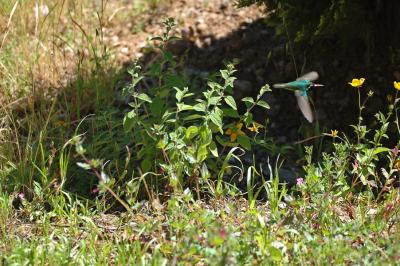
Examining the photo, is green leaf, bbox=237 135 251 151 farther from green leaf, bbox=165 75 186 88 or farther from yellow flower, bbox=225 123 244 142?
green leaf, bbox=165 75 186 88

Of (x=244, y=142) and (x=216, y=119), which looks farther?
(x=244, y=142)

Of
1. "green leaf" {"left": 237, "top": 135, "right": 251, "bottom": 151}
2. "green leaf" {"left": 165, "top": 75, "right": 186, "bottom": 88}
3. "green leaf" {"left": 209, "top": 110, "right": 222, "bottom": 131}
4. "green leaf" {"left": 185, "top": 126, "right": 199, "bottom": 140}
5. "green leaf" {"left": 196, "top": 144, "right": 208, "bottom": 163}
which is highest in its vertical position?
"green leaf" {"left": 165, "top": 75, "right": 186, "bottom": 88}

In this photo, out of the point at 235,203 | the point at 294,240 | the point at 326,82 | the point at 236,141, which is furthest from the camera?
the point at 326,82

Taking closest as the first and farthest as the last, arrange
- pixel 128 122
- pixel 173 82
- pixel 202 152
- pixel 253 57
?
pixel 202 152 → pixel 128 122 → pixel 173 82 → pixel 253 57

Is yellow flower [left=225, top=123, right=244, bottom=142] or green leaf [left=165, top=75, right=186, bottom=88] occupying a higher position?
green leaf [left=165, top=75, right=186, bottom=88]

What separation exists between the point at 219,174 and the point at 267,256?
70 cm

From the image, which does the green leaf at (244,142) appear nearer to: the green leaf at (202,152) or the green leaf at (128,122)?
the green leaf at (202,152)

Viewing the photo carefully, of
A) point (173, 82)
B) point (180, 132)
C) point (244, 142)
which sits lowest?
point (244, 142)

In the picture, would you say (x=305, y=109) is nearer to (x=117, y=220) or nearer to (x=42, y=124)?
(x=117, y=220)

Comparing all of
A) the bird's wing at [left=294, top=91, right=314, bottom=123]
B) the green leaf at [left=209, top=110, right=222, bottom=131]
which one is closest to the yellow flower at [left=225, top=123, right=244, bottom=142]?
the green leaf at [left=209, top=110, right=222, bottom=131]

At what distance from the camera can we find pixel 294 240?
2869 millimetres

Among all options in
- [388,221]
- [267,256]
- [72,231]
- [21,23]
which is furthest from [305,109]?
[21,23]

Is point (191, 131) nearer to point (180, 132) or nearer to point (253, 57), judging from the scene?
point (180, 132)

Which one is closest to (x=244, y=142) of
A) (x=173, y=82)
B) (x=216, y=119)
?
(x=216, y=119)
